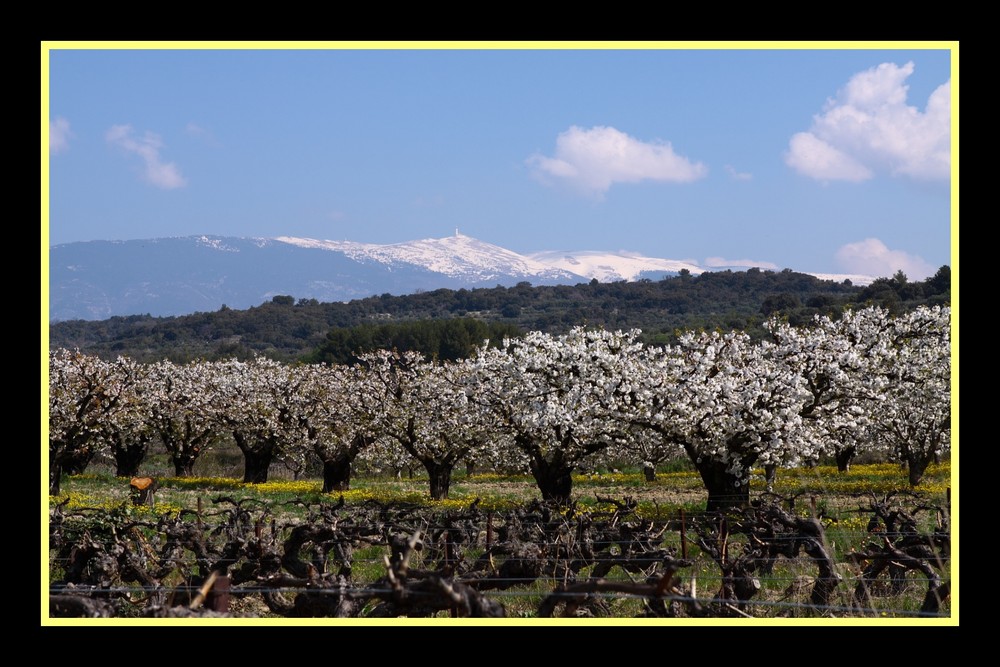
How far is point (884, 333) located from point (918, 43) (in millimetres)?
25356

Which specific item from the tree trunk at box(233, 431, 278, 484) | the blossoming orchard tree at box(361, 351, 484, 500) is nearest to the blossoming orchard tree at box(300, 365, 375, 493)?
the blossoming orchard tree at box(361, 351, 484, 500)

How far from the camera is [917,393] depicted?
89.0ft

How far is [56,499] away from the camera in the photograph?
2539cm

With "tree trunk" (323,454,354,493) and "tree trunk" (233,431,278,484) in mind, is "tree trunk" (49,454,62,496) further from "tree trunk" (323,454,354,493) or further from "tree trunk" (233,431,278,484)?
"tree trunk" (233,431,278,484)

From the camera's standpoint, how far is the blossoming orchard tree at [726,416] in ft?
66.0

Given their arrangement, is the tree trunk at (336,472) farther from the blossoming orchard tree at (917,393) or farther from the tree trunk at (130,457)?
the blossoming orchard tree at (917,393)

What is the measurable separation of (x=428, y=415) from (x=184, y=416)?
49.7 feet

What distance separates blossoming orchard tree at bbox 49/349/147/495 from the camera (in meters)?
28.7

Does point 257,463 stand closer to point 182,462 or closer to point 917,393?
point 182,462

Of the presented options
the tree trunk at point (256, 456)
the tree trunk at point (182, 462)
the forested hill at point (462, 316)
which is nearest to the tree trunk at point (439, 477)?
the tree trunk at point (256, 456)

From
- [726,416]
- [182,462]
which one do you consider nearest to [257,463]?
[182,462]

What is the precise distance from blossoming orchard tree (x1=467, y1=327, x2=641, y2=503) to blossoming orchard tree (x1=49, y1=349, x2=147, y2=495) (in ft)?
43.0

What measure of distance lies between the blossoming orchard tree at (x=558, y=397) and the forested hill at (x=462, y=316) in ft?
188
